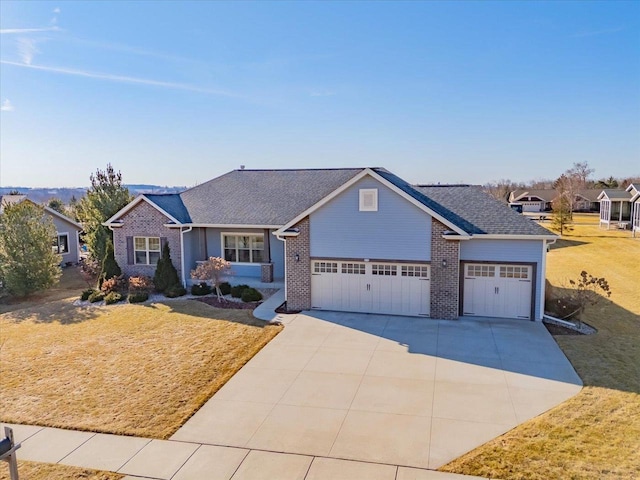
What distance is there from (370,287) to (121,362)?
29.8 feet

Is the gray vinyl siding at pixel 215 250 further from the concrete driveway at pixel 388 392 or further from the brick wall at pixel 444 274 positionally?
the brick wall at pixel 444 274

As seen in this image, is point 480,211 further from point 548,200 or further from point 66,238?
point 548,200

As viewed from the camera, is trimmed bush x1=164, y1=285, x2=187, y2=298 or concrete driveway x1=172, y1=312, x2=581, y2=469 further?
A: trimmed bush x1=164, y1=285, x2=187, y2=298

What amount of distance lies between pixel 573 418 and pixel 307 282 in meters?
10.8

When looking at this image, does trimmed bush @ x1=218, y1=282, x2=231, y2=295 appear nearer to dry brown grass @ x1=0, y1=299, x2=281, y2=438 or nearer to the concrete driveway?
dry brown grass @ x1=0, y1=299, x2=281, y2=438

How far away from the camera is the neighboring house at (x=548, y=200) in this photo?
7931cm

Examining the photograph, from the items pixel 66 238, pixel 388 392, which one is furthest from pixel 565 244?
pixel 66 238

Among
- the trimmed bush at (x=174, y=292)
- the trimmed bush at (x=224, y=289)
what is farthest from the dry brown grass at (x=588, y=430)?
the trimmed bush at (x=174, y=292)

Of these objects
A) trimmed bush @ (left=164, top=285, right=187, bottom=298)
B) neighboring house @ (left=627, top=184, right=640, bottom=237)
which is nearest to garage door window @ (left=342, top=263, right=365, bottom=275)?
trimmed bush @ (left=164, top=285, right=187, bottom=298)

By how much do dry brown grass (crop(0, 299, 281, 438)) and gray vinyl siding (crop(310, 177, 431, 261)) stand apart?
13.6 feet

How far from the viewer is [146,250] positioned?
2359cm

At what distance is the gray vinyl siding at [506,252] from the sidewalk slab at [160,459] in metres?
12.0

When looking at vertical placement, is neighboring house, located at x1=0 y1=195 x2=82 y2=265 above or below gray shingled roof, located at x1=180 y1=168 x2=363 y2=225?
below

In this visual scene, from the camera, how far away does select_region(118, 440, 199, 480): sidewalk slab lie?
8.15 m
